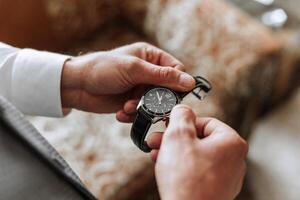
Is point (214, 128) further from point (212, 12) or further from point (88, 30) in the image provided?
point (88, 30)

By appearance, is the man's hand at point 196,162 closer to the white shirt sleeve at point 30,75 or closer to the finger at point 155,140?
the finger at point 155,140

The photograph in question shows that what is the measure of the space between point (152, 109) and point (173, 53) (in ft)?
1.39

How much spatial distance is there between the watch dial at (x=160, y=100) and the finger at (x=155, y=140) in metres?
0.04

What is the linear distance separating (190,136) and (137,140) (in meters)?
0.15

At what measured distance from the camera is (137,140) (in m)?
0.69

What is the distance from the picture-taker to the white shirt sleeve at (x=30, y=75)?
0.77 meters

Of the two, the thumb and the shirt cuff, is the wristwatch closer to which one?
the thumb

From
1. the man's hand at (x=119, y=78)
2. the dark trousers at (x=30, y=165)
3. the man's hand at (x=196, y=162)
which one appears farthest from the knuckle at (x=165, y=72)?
the dark trousers at (x=30, y=165)

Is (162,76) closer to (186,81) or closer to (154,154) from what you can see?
(186,81)

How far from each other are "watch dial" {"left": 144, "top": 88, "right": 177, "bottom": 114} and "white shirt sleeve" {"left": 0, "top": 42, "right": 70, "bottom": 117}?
193 millimetres

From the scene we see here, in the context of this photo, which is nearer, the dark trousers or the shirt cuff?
the dark trousers

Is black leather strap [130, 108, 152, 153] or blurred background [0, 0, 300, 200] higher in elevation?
black leather strap [130, 108, 152, 153]

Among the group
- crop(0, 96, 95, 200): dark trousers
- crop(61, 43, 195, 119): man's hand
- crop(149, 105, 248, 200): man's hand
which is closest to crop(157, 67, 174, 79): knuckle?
crop(61, 43, 195, 119): man's hand

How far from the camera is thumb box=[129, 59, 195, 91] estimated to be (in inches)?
27.1
